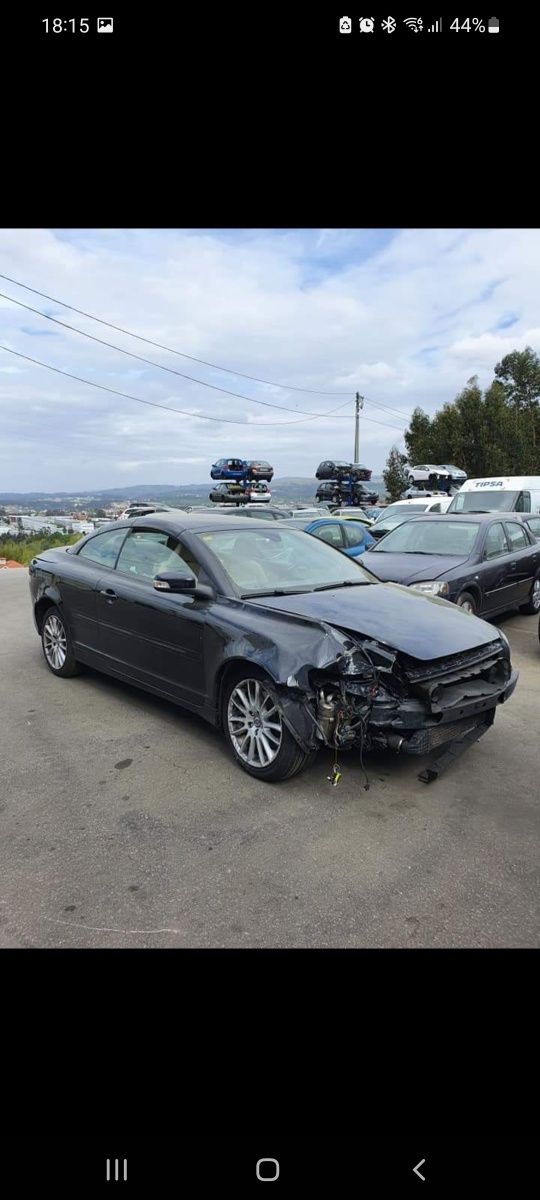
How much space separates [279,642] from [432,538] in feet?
16.6

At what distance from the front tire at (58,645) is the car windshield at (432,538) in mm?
4126

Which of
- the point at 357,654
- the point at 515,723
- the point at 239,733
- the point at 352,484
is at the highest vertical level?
the point at 352,484

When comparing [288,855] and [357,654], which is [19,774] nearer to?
[288,855]

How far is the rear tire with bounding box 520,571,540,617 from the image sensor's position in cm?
905

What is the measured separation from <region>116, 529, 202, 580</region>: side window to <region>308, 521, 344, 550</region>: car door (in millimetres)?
6222

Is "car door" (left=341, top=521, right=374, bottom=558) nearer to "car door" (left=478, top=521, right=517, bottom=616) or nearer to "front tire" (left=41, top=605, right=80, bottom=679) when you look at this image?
"car door" (left=478, top=521, right=517, bottom=616)

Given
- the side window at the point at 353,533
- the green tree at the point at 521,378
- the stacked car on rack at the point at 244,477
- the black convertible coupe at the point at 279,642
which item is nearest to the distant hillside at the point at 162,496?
the stacked car on rack at the point at 244,477

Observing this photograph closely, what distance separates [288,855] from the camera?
→ 9.68 ft

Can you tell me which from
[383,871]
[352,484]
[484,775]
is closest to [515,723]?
[484,775]

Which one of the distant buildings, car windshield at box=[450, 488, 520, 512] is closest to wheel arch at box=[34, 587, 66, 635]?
car windshield at box=[450, 488, 520, 512]

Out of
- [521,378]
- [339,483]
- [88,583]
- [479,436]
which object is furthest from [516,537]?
[521,378]

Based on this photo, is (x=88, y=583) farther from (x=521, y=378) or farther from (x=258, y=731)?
(x=521, y=378)

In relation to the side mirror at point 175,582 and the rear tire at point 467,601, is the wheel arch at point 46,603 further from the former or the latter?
the rear tire at point 467,601

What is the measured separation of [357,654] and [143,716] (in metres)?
2.04
